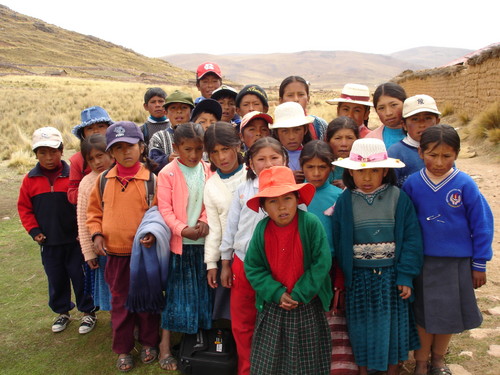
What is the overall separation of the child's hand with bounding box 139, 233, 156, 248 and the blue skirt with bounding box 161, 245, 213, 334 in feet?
0.87

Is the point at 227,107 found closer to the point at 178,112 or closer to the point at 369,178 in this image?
the point at 178,112

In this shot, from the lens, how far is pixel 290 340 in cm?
244

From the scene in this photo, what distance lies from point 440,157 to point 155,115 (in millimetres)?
3507

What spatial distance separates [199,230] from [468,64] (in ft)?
38.5

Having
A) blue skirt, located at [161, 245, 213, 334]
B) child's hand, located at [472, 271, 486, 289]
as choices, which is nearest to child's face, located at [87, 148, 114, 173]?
blue skirt, located at [161, 245, 213, 334]

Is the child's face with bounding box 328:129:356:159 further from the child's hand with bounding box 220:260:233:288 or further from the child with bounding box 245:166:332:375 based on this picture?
the child's hand with bounding box 220:260:233:288

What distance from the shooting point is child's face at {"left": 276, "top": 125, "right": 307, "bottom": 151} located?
10.6 feet

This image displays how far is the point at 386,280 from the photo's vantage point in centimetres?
258

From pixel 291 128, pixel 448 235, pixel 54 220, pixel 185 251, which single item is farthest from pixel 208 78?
pixel 448 235

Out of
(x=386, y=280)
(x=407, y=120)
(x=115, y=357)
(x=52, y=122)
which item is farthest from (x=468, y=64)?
(x=52, y=122)

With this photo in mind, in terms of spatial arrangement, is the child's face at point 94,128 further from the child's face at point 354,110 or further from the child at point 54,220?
the child's face at point 354,110

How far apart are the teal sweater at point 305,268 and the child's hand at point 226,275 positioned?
36 cm

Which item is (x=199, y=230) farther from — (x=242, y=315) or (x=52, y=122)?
(x=52, y=122)

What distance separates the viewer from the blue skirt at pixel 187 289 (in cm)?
302
